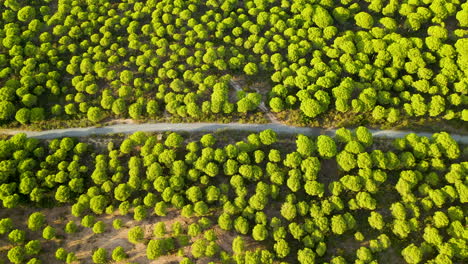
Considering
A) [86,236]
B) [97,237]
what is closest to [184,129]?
[97,237]

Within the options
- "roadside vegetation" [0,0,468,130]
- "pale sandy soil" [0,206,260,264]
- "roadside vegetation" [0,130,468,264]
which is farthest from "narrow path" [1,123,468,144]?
"pale sandy soil" [0,206,260,264]

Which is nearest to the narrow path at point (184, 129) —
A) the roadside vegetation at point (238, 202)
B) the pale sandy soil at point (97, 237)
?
the roadside vegetation at point (238, 202)

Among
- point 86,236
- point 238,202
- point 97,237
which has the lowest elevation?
point 97,237

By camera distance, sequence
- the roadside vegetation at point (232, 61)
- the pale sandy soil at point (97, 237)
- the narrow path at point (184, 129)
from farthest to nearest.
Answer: the roadside vegetation at point (232, 61) < the narrow path at point (184, 129) < the pale sandy soil at point (97, 237)

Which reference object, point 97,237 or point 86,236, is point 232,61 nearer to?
point 97,237

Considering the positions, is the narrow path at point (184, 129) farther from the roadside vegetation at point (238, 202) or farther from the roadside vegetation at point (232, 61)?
the roadside vegetation at point (238, 202)

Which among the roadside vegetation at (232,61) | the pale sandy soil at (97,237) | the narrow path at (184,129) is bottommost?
the pale sandy soil at (97,237)

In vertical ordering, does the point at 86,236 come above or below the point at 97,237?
above

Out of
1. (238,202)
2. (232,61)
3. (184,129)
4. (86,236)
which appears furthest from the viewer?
(232,61)

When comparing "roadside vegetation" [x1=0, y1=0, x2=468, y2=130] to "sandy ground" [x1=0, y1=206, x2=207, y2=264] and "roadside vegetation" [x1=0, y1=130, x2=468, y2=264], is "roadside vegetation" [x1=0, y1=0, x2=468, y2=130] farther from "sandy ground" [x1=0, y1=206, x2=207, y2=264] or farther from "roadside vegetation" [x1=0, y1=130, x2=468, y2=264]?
"sandy ground" [x1=0, y1=206, x2=207, y2=264]

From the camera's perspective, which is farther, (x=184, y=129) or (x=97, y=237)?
(x=184, y=129)
